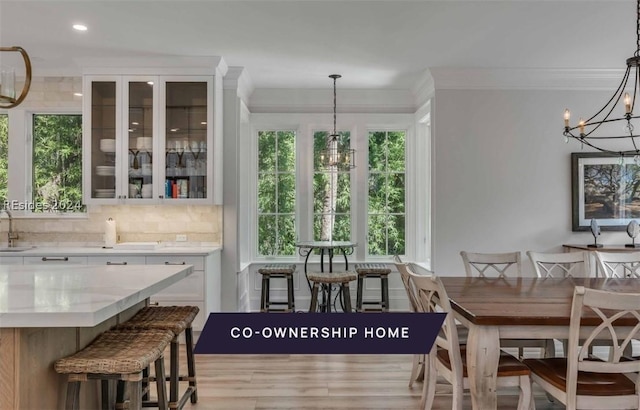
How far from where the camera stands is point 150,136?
4469 millimetres

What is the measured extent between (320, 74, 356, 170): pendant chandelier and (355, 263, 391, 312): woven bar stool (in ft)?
3.77

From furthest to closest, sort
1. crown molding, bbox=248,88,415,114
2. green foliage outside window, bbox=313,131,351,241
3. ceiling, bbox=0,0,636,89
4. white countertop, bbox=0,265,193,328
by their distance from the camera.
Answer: green foliage outside window, bbox=313,131,351,241, crown molding, bbox=248,88,415,114, ceiling, bbox=0,0,636,89, white countertop, bbox=0,265,193,328

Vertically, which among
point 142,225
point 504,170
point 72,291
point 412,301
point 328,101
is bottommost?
point 412,301

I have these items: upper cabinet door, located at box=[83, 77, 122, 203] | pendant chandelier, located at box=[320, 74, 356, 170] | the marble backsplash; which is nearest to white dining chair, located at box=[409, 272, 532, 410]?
pendant chandelier, located at box=[320, 74, 356, 170]

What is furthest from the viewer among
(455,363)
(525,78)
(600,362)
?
(525,78)

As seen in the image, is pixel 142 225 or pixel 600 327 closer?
pixel 600 327

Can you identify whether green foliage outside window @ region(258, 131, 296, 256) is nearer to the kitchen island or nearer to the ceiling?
the ceiling

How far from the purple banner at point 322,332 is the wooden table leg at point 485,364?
0.33 m

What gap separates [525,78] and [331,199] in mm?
2483

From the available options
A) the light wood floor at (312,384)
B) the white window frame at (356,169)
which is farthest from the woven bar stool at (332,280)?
the white window frame at (356,169)

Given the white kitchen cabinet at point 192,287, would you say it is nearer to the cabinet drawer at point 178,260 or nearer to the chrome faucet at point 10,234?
the cabinet drawer at point 178,260

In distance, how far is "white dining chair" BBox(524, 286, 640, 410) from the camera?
1.98 metres

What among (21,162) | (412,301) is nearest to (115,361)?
(412,301)

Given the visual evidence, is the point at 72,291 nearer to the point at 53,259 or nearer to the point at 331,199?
the point at 53,259
